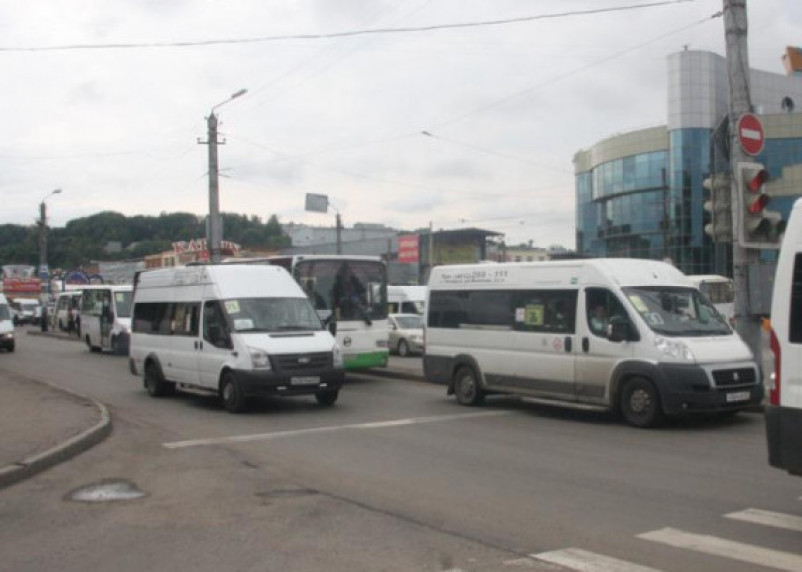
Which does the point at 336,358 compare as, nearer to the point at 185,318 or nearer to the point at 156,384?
the point at 185,318

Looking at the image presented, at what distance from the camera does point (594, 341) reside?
42.0 ft

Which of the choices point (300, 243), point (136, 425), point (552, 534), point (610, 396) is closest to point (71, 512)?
point (552, 534)

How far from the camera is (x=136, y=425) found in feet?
42.8

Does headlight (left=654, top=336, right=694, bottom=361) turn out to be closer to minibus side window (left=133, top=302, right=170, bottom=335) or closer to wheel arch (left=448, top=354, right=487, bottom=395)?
wheel arch (left=448, top=354, right=487, bottom=395)

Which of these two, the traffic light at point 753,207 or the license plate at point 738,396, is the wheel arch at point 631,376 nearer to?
the license plate at point 738,396

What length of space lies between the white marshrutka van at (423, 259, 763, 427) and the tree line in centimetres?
5722

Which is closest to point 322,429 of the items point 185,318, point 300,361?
point 300,361

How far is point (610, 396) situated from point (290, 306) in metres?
6.06

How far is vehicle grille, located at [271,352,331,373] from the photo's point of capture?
46.0 feet

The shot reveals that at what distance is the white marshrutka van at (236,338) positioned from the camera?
46.2 feet

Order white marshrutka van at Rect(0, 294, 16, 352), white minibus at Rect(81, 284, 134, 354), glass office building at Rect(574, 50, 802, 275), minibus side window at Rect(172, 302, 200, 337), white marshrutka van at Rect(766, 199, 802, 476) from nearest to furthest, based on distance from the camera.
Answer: white marshrutka van at Rect(766, 199, 802, 476), minibus side window at Rect(172, 302, 200, 337), white minibus at Rect(81, 284, 134, 354), white marshrutka van at Rect(0, 294, 16, 352), glass office building at Rect(574, 50, 802, 275)

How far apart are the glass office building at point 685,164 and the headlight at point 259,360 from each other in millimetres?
49555

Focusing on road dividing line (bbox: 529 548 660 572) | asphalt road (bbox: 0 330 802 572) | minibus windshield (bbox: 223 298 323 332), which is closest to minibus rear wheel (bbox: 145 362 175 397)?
minibus windshield (bbox: 223 298 323 332)

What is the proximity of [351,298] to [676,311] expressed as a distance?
28.8ft
